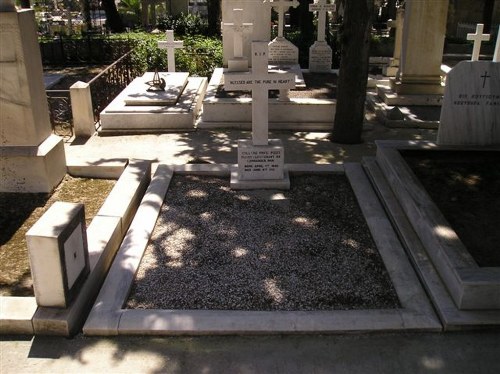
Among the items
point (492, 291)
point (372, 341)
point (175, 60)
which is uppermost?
point (175, 60)

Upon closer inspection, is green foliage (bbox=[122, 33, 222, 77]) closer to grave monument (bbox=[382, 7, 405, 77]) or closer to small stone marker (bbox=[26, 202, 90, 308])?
grave monument (bbox=[382, 7, 405, 77])

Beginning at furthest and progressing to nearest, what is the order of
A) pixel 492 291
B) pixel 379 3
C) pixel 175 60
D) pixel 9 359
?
pixel 379 3, pixel 175 60, pixel 492 291, pixel 9 359

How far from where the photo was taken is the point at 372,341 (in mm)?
4312

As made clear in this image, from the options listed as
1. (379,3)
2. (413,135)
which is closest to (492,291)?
(413,135)

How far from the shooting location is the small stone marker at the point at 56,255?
415 centimetres

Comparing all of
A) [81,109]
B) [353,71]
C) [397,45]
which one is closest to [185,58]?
[81,109]

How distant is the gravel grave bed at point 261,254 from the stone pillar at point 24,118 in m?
1.59

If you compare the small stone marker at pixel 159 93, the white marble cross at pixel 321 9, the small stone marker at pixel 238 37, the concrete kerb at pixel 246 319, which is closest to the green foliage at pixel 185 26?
the white marble cross at pixel 321 9

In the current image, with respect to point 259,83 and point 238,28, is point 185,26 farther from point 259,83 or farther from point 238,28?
point 259,83

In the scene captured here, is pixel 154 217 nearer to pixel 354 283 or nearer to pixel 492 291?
pixel 354 283

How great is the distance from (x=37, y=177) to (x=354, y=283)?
4098 mm

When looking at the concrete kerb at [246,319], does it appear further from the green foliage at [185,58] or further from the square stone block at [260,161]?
the green foliage at [185,58]

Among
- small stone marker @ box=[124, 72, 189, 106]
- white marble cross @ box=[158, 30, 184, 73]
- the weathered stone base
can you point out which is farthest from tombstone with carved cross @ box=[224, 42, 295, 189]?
white marble cross @ box=[158, 30, 184, 73]

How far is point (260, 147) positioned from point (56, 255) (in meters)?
3.39
